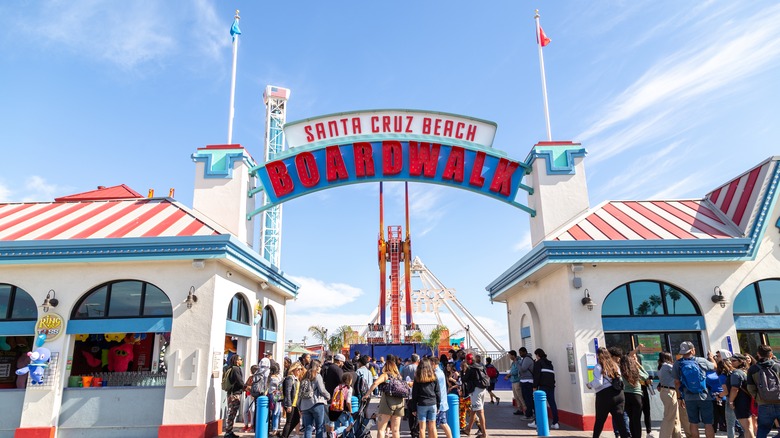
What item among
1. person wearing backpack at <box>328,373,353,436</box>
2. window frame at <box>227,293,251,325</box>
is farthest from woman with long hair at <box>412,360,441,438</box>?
window frame at <box>227,293,251,325</box>

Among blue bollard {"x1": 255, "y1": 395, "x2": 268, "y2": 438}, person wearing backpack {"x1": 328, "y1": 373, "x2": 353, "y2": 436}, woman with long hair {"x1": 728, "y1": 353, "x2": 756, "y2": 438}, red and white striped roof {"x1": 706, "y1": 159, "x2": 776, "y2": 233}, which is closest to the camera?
woman with long hair {"x1": 728, "y1": 353, "x2": 756, "y2": 438}

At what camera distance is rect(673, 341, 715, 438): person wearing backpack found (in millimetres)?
8555

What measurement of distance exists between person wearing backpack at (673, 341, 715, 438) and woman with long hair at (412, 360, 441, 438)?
4.19 metres

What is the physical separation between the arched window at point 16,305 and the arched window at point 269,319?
5749 millimetres

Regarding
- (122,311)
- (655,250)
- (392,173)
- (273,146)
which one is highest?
(273,146)

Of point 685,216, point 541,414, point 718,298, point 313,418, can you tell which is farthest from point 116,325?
point 685,216

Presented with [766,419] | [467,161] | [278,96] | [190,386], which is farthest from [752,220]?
[278,96]

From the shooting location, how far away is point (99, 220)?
41.9 ft

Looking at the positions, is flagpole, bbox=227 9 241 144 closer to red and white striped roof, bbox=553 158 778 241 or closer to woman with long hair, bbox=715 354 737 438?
red and white striped roof, bbox=553 158 778 241

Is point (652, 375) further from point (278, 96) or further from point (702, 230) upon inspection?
point (278, 96)

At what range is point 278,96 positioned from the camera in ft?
153

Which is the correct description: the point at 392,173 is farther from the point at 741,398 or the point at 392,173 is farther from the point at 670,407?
the point at 741,398

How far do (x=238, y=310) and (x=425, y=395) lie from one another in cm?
644

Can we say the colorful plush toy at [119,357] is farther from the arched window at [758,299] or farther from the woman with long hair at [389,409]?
A: the arched window at [758,299]
